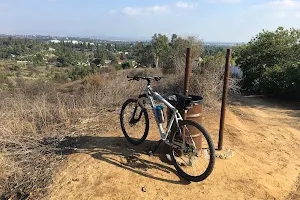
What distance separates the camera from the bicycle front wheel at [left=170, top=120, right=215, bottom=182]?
3.14 m

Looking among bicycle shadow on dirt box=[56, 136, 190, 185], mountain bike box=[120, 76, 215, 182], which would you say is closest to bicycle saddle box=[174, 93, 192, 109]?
mountain bike box=[120, 76, 215, 182]

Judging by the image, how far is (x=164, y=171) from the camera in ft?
11.0

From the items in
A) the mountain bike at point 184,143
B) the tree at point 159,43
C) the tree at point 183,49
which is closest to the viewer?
the mountain bike at point 184,143

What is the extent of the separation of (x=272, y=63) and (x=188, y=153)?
29.9 feet

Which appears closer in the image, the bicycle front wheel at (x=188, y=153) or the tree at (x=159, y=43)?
the bicycle front wheel at (x=188, y=153)

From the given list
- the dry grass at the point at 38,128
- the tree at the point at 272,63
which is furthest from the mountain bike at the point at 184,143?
the tree at the point at 272,63

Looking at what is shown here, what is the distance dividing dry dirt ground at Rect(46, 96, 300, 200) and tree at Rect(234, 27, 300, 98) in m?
4.57

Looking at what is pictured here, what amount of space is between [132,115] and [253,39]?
9288mm

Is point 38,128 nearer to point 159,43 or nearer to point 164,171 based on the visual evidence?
point 164,171

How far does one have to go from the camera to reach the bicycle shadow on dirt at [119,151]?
3414 millimetres

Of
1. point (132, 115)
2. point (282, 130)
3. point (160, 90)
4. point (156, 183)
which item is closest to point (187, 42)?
point (160, 90)

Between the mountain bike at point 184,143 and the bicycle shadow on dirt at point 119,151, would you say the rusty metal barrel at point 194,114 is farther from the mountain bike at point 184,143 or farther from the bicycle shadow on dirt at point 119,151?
the bicycle shadow on dirt at point 119,151

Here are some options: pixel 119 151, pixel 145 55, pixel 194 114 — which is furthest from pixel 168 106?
pixel 145 55

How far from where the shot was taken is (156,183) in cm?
311
